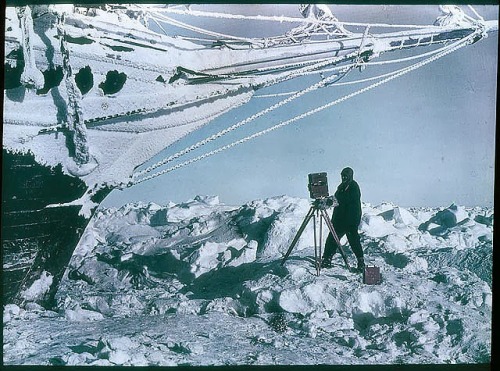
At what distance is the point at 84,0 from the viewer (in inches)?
88.5

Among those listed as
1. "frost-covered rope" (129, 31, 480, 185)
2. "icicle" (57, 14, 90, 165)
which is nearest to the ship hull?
"icicle" (57, 14, 90, 165)

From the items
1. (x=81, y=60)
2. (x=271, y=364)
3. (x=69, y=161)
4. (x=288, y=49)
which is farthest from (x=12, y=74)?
(x=271, y=364)

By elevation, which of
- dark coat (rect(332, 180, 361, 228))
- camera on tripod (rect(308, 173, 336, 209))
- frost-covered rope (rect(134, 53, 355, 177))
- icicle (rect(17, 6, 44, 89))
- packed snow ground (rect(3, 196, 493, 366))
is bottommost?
packed snow ground (rect(3, 196, 493, 366))

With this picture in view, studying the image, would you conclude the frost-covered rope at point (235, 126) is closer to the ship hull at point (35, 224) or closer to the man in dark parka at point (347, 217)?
the ship hull at point (35, 224)

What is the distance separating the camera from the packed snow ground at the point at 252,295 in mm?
2188

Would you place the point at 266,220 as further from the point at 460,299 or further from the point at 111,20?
the point at 111,20

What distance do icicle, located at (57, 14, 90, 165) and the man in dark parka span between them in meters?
1.20

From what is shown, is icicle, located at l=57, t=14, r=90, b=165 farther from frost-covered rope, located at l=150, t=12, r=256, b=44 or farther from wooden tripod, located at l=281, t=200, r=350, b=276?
wooden tripod, located at l=281, t=200, r=350, b=276

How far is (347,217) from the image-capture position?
233 centimetres

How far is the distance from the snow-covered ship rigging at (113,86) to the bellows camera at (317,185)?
12.5 inches

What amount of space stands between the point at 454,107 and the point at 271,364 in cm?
140

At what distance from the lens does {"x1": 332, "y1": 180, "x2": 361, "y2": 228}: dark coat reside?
2286 millimetres

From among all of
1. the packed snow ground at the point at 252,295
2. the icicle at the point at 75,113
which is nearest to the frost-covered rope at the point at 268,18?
the icicle at the point at 75,113

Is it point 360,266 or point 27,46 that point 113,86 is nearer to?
point 27,46
